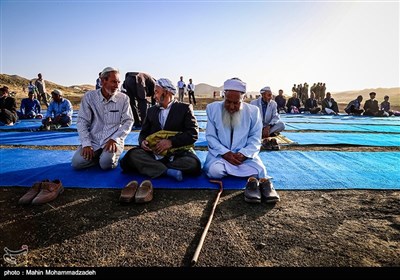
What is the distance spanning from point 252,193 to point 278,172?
996mm

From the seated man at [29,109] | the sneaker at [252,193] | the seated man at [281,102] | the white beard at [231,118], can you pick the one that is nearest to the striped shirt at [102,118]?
the white beard at [231,118]

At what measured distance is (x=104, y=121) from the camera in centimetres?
325

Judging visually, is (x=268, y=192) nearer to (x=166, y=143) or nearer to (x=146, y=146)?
(x=166, y=143)

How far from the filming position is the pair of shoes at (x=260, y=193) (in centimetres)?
230

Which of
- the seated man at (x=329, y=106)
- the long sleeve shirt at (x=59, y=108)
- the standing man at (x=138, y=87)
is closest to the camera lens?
the standing man at (x=138, y=87)

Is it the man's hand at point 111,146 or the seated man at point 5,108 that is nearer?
the man's hand at point 111,146

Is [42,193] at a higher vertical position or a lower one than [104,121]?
lower

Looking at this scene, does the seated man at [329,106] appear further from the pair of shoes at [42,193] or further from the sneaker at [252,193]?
the pair of shoes at [42,193]

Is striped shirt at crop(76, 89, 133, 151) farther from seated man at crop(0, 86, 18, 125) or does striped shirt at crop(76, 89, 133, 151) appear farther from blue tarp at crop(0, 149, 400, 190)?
seated man at crop(0, 86, 18, 125)

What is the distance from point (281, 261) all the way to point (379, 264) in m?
0.54

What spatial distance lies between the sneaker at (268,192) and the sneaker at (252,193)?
48mm

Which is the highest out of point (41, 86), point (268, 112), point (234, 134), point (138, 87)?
point (41, 86)

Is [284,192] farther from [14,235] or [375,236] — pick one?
[14,235]

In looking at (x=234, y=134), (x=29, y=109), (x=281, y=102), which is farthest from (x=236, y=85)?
(x=281, y=102)
